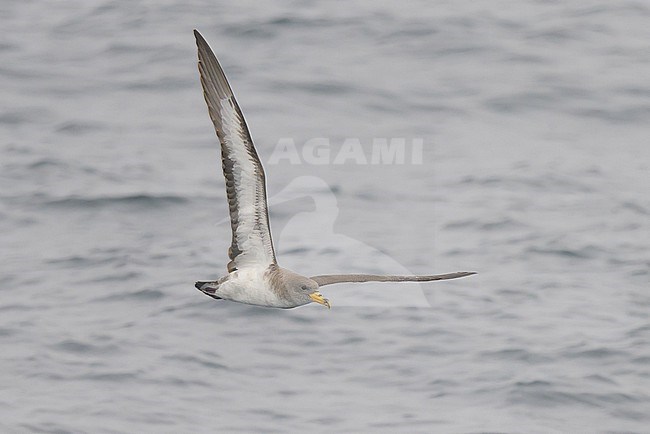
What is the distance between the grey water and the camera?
14984mm

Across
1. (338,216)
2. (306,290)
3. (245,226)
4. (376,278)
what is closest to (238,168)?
(245,226)

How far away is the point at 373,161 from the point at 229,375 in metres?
6.01

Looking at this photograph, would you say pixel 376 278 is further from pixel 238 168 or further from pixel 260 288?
pixel 238 168

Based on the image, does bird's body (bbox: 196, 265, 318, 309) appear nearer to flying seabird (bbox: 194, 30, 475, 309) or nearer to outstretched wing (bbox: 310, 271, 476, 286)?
flying seabird (bbox: 194, 30, 475, 309)

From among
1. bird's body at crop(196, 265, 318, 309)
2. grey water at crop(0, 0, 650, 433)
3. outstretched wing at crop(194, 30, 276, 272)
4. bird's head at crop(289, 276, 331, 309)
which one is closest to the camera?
outstretched wing at crop(194, 30, 276, 272)

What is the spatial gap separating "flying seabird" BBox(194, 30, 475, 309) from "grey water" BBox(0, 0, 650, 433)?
2549 mm

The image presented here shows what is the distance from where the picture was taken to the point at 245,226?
12500 millimetres

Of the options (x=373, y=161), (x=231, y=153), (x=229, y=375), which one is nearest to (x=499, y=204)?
(x=373, y=161)

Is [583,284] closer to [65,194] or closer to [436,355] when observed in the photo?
[436,355]

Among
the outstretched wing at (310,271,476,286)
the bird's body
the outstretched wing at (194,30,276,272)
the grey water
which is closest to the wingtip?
the outstretched wing at (194,30,276,272)

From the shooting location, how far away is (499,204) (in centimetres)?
1933

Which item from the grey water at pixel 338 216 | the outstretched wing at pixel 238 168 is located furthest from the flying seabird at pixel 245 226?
the grey water at pixel 338 216

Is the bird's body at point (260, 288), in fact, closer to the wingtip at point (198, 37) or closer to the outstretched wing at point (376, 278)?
the outstretched wing at point (376, 278)

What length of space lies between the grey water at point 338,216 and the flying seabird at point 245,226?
255 cm
